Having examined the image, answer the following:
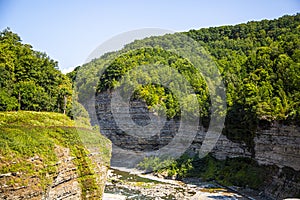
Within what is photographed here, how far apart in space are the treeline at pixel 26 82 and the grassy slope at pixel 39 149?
17.8 feet

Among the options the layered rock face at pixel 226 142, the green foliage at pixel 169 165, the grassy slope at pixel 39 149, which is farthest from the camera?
the green foliage at pixel 169 165

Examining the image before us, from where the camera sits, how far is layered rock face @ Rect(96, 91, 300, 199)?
30.5 meters

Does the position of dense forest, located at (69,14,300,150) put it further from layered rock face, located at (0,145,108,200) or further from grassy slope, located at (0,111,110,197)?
grassy slope, located at (0,111,110,197)

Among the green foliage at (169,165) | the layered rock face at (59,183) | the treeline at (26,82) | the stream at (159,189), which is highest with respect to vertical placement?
the treeline at (26,82)

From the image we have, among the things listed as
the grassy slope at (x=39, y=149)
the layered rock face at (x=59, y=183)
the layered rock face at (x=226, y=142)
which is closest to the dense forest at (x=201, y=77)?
the layered rock face at (x=226, y=142)

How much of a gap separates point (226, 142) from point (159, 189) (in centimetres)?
1229

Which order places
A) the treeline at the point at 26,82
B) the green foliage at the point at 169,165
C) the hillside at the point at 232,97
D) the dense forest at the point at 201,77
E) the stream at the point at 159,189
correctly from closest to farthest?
the treeline at the point at 26,82 → the dense forest at the point at 201,77 → the stream at the point at 159,189 → the hillside at the point at 232,97 → the green foliage at the point at 169,165

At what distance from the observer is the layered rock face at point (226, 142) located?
3053 centimetres

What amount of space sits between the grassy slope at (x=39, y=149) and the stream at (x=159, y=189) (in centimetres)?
1003

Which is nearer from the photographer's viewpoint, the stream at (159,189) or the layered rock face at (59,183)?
the layered rock face at (59,183)

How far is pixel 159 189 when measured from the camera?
3597 cm

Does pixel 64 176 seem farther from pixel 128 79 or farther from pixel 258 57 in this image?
pixel 128 79

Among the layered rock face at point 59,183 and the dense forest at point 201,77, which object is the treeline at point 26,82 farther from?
the layered rock face at point 59,183

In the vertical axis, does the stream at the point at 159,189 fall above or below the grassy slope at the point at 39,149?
below
